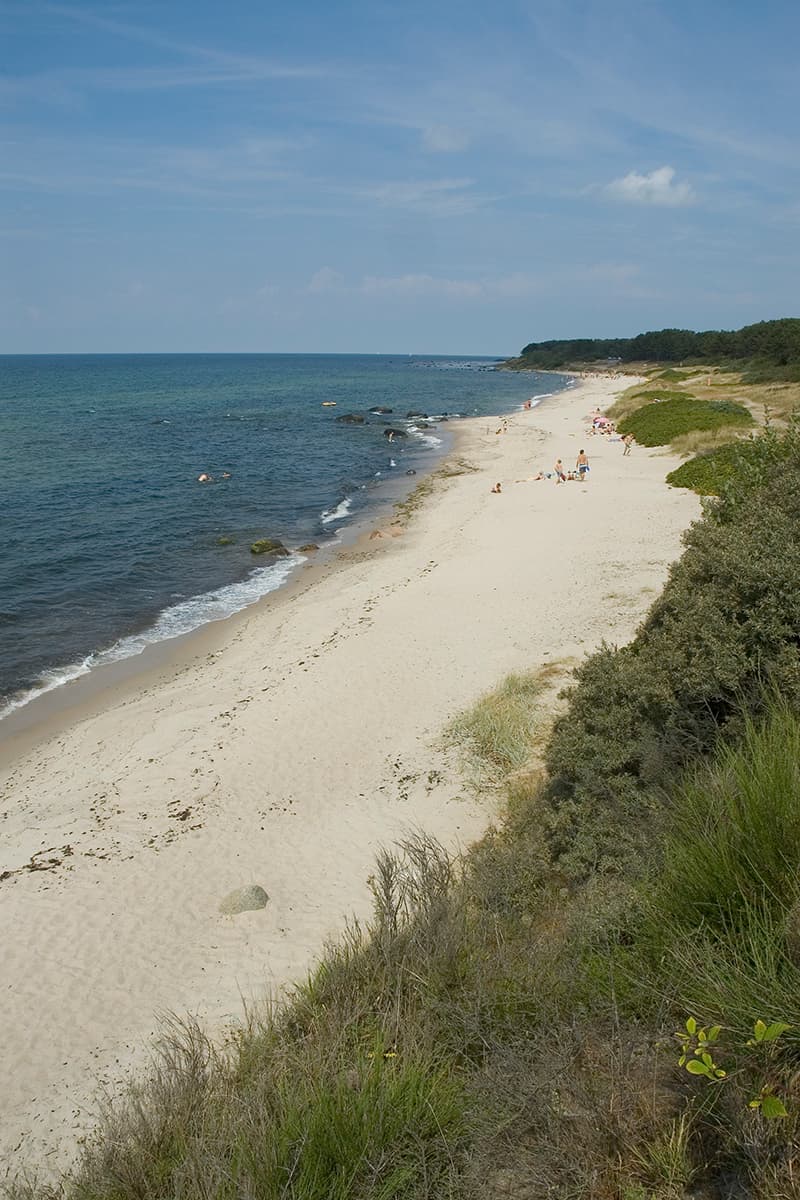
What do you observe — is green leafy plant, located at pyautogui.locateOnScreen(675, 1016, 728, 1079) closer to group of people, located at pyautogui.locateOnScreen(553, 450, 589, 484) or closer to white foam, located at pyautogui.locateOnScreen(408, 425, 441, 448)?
group of people, located at pyautogui.locateOnScreen(553, 450, 589, 484)

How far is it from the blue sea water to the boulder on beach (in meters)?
0.47

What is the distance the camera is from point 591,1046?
4.02 metres

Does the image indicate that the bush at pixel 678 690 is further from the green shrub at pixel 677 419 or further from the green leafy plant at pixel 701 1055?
the green shrub at pixel 677 419

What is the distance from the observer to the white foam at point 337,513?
32.6 m

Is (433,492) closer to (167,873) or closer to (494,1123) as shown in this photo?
(167,873)

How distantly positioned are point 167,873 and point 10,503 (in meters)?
29.5

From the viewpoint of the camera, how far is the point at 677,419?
40.6m

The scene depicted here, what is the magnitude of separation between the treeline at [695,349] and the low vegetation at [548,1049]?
2411 inches

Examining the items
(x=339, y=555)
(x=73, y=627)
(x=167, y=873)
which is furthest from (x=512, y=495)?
(x=167, y=873)

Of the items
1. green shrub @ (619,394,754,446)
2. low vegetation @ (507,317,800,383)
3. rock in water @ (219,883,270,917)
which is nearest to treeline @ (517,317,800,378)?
low vegetation @ (507,317,800,383)

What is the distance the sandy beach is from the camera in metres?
7.70

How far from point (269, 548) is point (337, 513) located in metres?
6.99

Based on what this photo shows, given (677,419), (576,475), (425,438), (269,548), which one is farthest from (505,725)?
(425,438)

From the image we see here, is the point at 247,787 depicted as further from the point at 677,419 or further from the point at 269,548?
the point at 677,419
